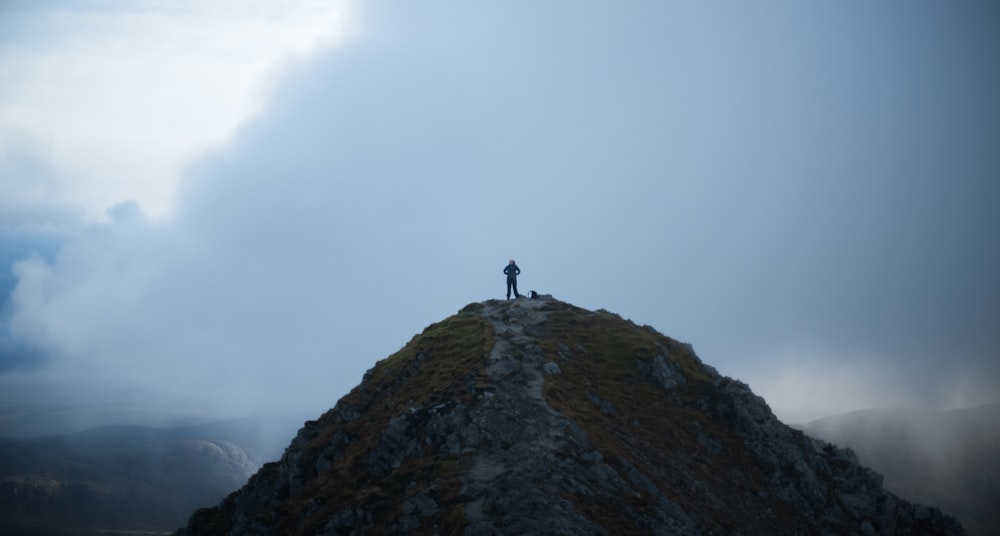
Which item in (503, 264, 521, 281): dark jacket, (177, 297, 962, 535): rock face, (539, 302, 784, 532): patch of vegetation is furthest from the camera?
(503, 264, 521, 281): dark jacket

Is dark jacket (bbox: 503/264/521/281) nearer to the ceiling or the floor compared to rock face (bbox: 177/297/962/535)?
nearer to the ceiling

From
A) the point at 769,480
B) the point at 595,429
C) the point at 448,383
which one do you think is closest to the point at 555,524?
the point at 595,429

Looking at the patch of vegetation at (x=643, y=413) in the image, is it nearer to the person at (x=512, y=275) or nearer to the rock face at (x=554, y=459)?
the rock face at (x=554, y=459)

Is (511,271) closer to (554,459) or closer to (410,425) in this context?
(410,425)

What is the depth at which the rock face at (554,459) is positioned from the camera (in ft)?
128

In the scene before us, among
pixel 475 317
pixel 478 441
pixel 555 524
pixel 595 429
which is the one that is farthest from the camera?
pixel 475 317

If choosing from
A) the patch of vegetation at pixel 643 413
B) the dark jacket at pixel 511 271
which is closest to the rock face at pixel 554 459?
the patch of vegetation at pixel 643 413

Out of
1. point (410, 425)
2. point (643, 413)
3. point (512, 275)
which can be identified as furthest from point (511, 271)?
point (410, 425)

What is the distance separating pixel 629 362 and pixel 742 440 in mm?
12456

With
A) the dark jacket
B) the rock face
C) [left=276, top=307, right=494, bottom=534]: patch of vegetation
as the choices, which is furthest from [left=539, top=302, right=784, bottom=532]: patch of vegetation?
the dark jacket

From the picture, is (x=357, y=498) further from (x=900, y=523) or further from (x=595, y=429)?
(x=900, y=523)

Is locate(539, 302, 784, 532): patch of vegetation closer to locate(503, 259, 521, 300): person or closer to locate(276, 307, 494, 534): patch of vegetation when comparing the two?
locate(276, 307, 494, 534): patch of vegetation

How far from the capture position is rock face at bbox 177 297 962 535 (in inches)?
1537

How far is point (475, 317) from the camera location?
69812 mm
